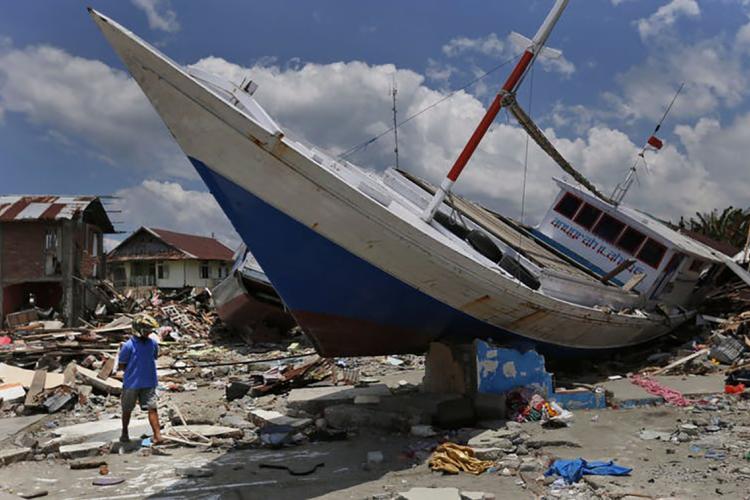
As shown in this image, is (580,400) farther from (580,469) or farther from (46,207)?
(46,207)

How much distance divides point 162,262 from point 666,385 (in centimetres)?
3487

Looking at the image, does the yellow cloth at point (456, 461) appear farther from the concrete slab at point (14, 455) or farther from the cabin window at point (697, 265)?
the cabin window at point (697, 265)

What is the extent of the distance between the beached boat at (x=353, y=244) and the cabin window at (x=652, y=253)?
3090 millimetres

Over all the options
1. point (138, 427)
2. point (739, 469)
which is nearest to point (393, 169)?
point (138, 427)

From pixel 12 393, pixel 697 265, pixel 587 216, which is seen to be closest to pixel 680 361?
pixel 697 265

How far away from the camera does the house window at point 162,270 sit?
→ 126 feet

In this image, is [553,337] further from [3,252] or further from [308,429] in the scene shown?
[3,252]

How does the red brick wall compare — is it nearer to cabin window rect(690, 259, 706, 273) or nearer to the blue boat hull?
the blue boat hull

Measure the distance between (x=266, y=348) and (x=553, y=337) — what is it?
10.4 meters

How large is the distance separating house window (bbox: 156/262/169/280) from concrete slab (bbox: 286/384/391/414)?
107ft

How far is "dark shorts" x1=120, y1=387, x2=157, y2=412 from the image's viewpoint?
6348 millimetres

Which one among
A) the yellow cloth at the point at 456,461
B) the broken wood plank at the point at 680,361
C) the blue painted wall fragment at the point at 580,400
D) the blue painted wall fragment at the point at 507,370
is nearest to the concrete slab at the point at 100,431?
the yellow cloth at the point at 456,461

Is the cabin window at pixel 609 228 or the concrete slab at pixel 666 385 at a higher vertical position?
the cabin window at pixel 609 228

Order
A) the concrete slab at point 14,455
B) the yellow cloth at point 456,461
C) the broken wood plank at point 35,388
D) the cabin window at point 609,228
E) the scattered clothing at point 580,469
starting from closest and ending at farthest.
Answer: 1. the scattered clothing at point 580,469
2. the yellow cloth at point 456,461
3. the concrete slab at point 14,455
4. the broken wood plank at point 35,388
5. the cabin window at point 609,228
